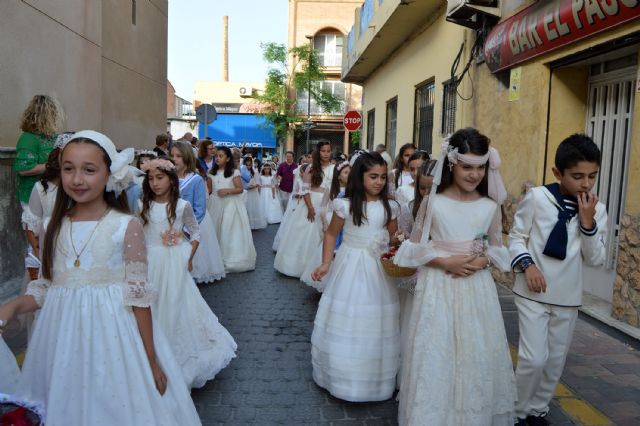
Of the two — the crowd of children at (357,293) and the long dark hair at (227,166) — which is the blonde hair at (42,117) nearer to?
the crowd of children at (357,293)

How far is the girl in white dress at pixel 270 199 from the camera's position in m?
16.5

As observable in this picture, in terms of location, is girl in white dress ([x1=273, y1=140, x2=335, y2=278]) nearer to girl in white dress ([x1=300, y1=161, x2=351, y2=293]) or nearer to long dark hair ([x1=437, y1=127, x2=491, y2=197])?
girl in white dress ([x1=300, y1=161, x2=351, y2=293])

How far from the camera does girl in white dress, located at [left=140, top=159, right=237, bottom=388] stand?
4422 mm

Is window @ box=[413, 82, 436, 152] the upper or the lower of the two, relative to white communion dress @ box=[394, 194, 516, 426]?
upper

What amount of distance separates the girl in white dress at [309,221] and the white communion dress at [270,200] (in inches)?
300

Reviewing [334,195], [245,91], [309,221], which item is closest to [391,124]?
[309,221]

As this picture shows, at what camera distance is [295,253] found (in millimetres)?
8641

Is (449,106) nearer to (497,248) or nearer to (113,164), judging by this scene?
(497,248)

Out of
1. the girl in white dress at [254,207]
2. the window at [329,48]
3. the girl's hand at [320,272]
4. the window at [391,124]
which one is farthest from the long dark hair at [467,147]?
the window at [329,48]

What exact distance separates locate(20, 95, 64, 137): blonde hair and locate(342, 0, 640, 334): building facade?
5380 mm

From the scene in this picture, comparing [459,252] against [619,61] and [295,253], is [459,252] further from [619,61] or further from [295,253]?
[295,253]

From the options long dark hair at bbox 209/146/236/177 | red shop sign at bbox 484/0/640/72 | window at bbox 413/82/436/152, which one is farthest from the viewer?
window at bbox 413/82/436/152

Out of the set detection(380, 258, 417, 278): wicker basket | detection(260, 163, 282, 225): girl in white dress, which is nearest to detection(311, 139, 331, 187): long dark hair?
detection(380, 258, 417, 278): wicker basket

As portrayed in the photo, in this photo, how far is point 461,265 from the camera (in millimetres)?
3316
